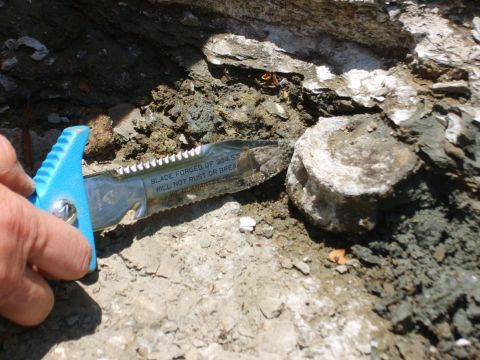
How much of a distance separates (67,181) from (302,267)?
66 centimetres

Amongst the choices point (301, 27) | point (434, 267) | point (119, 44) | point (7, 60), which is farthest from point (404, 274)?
point (7, 60)

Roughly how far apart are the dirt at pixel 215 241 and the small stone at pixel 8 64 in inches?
0.5

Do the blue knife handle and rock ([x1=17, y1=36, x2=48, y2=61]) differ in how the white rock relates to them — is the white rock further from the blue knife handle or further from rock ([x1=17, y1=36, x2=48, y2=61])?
rock ([x1=17, y1=36, x2=48, y2=61])

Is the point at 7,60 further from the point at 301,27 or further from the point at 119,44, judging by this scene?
the point at 301,27

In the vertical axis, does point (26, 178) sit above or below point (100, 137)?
above

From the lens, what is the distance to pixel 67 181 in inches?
53.5

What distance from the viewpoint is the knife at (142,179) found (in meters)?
1.35

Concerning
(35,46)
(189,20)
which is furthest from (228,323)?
(35,46)

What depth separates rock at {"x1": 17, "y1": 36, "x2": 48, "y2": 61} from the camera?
1.77 m

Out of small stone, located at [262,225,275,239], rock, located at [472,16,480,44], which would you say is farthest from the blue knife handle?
rock, located at [472,16,480,44]

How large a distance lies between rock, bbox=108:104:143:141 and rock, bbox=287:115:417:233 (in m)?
0.53

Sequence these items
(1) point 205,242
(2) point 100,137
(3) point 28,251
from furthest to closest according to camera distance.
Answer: (2) point 100,137
(1) point 205,242
(3) point 28,251

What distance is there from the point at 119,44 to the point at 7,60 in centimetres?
36

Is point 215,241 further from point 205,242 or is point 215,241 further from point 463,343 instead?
point 463,343
